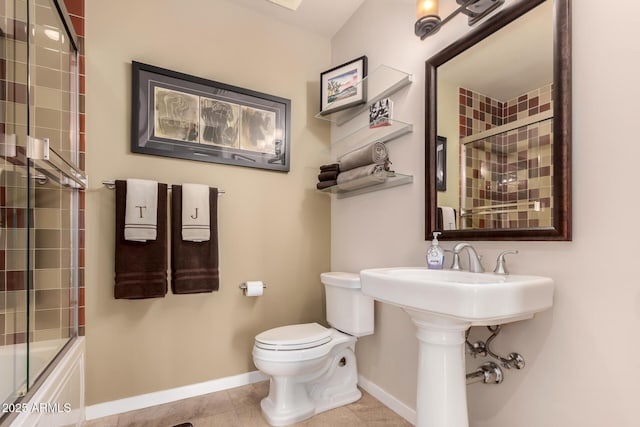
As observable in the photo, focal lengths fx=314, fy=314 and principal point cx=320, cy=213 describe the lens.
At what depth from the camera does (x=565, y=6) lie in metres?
1.12

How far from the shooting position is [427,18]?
155 cm

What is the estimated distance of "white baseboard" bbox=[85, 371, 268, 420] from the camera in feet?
5.74

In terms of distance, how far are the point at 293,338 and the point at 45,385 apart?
3.51 feet

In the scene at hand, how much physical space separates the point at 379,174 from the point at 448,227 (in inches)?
19.5

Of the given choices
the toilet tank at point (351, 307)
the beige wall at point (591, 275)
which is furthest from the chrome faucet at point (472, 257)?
the toilet tank at point (351, 307)

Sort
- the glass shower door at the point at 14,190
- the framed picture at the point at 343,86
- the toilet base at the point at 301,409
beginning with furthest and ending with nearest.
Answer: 1. the framed picture at the point at 343,86
2. the toilet base at the point at 301,409
3. the glass shower door at the point at 14,190

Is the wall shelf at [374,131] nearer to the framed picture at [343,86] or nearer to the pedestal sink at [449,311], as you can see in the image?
the framed picture at [343,86]

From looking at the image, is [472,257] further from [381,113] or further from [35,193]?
[35,193]

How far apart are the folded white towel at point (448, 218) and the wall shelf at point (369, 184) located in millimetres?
294

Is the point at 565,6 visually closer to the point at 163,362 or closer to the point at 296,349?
the point at 296,349

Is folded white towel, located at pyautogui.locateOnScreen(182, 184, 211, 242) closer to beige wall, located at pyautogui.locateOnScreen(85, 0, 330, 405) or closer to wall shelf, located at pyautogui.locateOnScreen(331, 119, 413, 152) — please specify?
beige wall, located at pyautogui.locateOnScreen(85, 0, 330, 405)

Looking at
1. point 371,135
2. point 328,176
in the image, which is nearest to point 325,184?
point 328,176

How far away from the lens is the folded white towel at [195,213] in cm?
190

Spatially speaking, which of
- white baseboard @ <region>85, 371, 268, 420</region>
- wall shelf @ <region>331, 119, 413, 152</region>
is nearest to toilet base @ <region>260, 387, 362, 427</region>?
white baseboard @ <region>85, 371, 268, 420</region>
